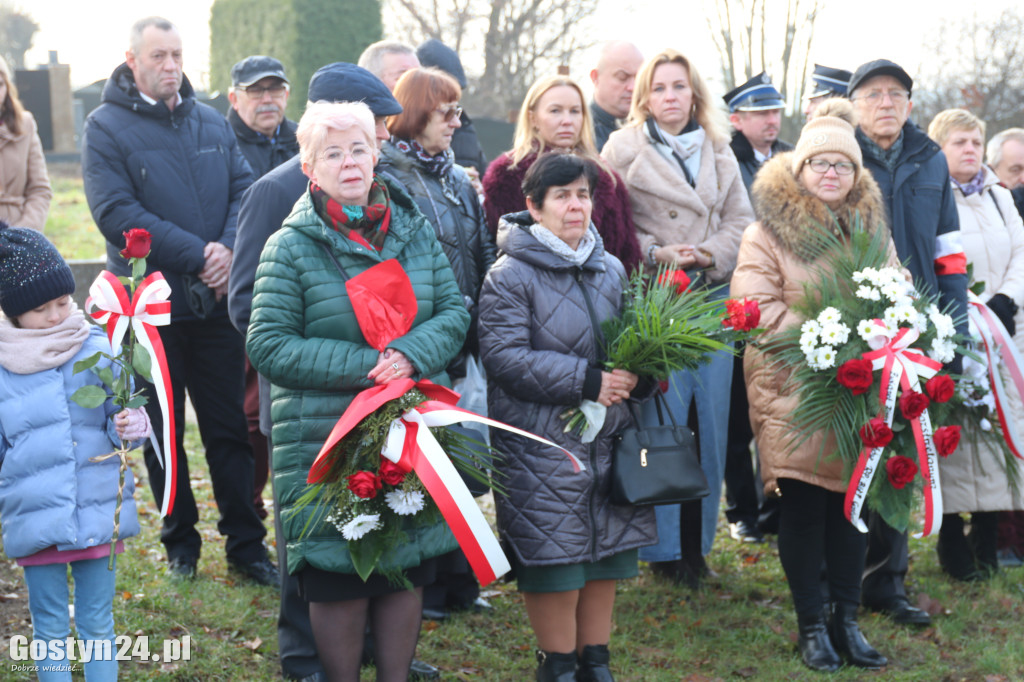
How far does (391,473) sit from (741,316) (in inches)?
58.6

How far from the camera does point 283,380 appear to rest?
3.26 metres

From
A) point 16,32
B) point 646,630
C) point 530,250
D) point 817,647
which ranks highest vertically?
point 16,32

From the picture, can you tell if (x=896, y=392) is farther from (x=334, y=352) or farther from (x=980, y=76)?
(x=980, y=76)

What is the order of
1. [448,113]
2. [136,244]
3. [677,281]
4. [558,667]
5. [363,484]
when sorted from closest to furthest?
[363,484]
[136,244]
[558,667]
[677,281]
[448,113]

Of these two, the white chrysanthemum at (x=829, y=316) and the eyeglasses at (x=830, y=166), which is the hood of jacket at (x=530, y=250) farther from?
the eyeglasses at (x=830, y=166)

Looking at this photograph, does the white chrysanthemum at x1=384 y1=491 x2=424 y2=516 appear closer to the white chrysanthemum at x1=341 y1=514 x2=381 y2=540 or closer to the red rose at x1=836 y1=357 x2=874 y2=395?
the white chrysanthemum at x1=341 y1=514 x2=381 y2=540

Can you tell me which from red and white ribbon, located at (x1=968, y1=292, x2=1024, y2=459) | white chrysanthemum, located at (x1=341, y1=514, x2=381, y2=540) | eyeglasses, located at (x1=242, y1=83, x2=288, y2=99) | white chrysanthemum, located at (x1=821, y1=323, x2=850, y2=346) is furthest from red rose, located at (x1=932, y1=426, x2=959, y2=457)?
eyeglasses, located at (x1=242, y1=83, x2=288, y2=99)

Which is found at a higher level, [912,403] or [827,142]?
[827,142]

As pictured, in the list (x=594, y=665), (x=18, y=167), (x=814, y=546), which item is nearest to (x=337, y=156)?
(x=594, y=665)

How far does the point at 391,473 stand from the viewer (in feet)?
10.2

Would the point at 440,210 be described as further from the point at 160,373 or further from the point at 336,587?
the point at 336,587

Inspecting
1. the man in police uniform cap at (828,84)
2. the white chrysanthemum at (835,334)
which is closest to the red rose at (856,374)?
the white chrysanthemum at (835,334)

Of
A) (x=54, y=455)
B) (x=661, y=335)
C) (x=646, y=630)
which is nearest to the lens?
(x=54, y=455)

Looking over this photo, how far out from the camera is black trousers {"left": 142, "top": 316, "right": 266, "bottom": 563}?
473 centimetres
